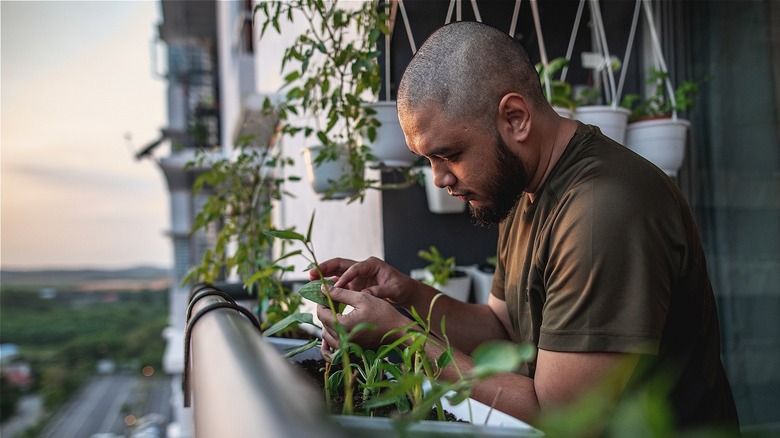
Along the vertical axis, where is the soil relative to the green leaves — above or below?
below

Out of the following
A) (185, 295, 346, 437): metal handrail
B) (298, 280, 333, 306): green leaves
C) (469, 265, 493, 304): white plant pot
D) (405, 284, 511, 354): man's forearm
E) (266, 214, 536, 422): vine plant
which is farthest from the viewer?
(469, 265, 493, 304): white plant pot

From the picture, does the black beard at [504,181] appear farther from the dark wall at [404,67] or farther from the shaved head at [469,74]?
the dark wall at [404,67]

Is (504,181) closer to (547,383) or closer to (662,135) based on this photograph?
(547,383)

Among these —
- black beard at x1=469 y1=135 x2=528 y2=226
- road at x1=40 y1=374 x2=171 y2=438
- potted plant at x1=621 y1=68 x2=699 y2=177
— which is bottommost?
road at x1=40 y1=374 x2=171 y2=438

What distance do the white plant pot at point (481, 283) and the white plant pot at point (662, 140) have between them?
0.59 metres

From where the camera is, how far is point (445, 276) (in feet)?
6.31

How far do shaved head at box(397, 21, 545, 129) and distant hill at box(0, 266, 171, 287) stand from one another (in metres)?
5.88

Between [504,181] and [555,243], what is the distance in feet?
0.70

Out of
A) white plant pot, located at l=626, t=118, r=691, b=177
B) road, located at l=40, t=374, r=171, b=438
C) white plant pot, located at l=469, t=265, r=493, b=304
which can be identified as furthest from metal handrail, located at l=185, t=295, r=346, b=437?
road, located at l=40, t=374, r=171, b=438

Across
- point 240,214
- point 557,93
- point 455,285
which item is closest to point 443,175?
point 557,93

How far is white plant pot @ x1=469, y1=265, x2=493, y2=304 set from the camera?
2.02 metres

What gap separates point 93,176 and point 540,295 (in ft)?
37.7

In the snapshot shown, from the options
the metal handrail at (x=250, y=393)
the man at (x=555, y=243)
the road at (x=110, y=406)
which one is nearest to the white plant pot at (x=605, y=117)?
the man at (x=555, y=243)

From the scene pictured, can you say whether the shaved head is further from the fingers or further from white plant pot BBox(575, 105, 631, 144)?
white plant pot BBox(575, 105, 631, 144)
